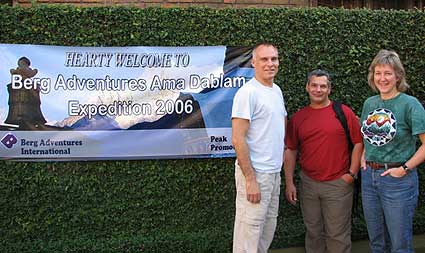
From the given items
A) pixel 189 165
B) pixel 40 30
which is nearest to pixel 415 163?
pixel 189 165

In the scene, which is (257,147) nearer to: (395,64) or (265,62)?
(265,62)

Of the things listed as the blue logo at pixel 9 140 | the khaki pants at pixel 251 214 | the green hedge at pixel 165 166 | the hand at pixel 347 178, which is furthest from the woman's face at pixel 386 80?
the blue logo at pixel 9 140

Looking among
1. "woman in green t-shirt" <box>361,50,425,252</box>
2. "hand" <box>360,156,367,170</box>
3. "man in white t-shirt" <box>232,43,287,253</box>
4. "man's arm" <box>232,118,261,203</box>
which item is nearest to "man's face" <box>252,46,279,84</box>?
"man in white t-shirt" <box>232,43,287,253</box>

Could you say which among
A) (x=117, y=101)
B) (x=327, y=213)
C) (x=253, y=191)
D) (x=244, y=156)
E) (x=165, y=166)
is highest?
(x=117, y=101)

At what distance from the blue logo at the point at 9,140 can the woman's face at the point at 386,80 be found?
9.99 feet

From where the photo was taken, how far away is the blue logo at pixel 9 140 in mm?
4055

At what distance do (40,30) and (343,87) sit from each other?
2890 millimetres

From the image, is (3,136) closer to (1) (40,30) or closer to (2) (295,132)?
(1) (40,30)

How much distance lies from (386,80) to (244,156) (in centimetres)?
118

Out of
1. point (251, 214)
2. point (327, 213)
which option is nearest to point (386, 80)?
point (327, 213)

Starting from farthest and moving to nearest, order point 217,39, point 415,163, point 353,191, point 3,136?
point 217,39 → point 3,136 → point 353,191 → point 415,163

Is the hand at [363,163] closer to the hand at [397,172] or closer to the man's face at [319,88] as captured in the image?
the hand at [397,172]

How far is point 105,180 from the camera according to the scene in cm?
426

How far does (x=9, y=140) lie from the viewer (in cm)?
406
